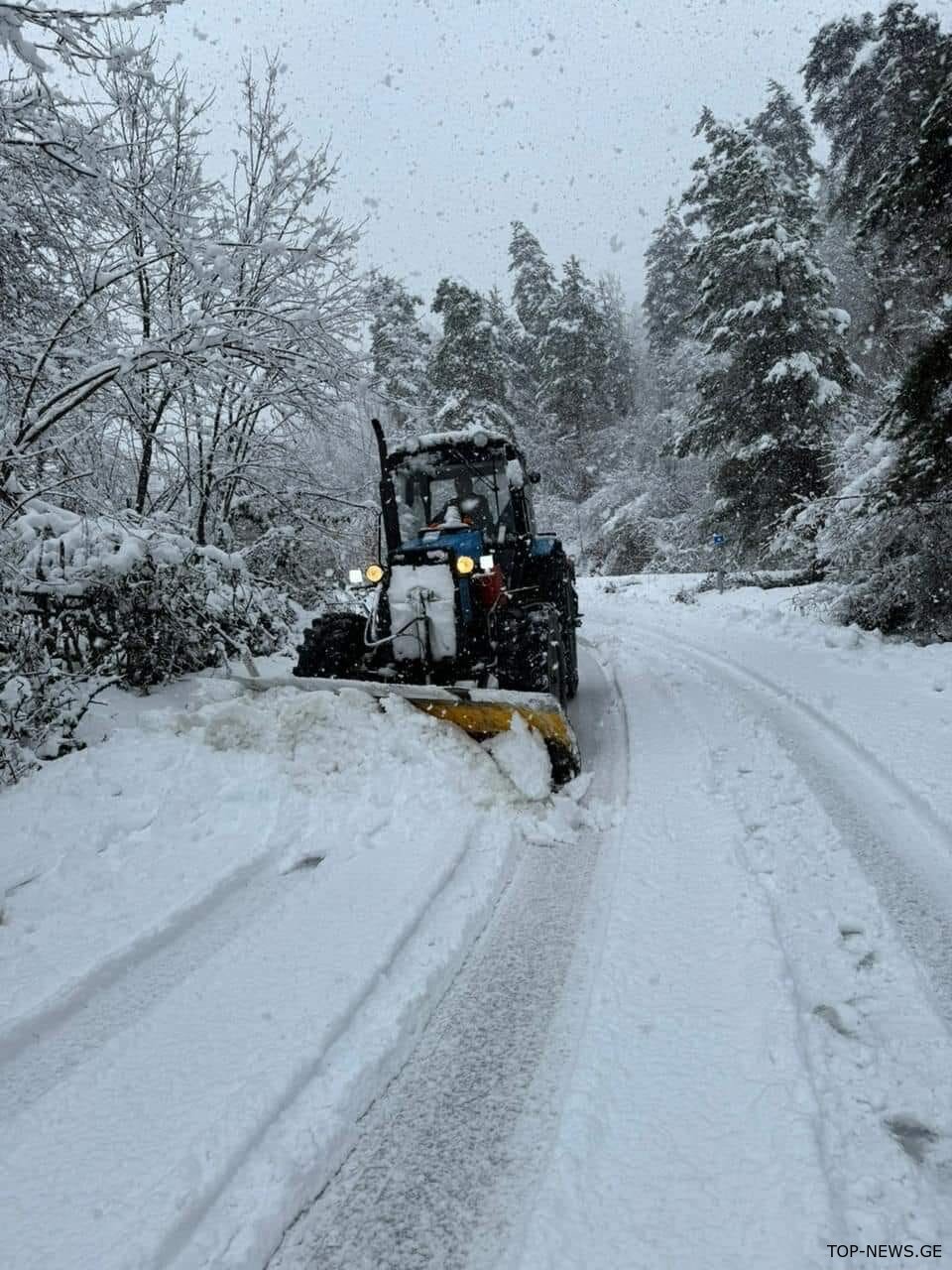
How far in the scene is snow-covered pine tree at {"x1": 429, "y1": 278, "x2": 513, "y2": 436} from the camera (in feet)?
80.9

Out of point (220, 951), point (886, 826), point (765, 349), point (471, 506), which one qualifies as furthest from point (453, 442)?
point (765, 349)

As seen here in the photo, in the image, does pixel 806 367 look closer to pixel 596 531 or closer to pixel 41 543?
pixel 41 543

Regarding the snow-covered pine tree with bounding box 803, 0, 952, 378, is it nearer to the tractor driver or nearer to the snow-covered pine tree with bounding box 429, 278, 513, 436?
the tractor driver

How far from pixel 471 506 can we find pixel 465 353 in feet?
66.8

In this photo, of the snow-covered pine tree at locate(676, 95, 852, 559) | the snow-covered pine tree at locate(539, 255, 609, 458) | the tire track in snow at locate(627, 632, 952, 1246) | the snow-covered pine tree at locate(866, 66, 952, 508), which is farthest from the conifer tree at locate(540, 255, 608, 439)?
the tire track in snow at locate(627, 632, 952, 1246)

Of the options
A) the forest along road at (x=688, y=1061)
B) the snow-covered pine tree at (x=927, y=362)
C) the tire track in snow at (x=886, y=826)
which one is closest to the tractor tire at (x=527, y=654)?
the forest along road at (x=688, y=1061)

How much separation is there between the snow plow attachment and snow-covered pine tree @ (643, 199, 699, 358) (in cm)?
2900

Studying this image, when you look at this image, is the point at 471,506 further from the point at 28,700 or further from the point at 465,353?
the point at 465,353

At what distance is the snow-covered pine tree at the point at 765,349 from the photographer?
44.9 feet

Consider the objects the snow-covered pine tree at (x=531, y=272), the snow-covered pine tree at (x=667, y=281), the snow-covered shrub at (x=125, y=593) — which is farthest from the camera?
the snow-covered pine tree at (x=531, y=272)

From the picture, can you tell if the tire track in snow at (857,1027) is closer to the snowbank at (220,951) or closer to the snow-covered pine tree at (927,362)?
the snowbank at (220,951)

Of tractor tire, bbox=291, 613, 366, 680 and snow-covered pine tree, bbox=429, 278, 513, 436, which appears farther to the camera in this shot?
snow-covered pine tree, bbox=429, 278, 513, 436

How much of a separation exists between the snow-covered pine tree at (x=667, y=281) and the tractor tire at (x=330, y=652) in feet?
92.1

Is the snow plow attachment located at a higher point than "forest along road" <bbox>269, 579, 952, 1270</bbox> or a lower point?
higher
